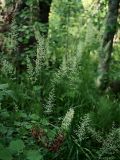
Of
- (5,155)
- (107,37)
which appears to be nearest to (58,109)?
(5,155)

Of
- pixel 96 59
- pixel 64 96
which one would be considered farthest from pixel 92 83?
pixel 96 59

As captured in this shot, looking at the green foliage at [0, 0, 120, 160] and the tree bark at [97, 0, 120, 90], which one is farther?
the tree bark at [97, 0, 120, 90]

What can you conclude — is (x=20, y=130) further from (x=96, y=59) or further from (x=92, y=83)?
(x=96, y=59)

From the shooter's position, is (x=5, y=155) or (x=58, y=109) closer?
(x=5, y=155)

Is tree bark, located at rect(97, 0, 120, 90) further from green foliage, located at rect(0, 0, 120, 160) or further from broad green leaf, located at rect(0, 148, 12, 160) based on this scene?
broad green leaf, located at rect(0, 148, 12, 160)

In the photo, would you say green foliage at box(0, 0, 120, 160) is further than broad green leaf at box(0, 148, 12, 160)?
Yes

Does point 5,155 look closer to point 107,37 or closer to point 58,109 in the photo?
point 58,109

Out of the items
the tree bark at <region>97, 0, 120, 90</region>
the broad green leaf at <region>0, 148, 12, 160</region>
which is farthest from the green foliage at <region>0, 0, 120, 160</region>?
the tree bark at <region>97, 0, 120, 90</region>

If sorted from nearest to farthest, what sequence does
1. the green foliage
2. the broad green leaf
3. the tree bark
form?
the broad green leaf, the green foliage, the tree bark

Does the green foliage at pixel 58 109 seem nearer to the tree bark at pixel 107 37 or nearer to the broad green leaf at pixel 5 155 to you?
the broad green leaf at pixel 5 155

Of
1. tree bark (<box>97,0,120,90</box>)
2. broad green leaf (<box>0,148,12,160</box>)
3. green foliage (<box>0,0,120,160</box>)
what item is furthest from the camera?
tree bark (<box>97,0,120,90</box>)

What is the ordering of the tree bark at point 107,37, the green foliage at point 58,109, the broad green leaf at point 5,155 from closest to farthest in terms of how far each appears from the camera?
the broad green leaf at point 5,155
the green foliage at point 58,109
the tree bark at point 107,37

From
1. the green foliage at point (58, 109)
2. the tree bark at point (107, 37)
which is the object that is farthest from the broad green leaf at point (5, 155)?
the tree bark at point (107, 37)

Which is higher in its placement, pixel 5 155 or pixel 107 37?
pixel 107 37
